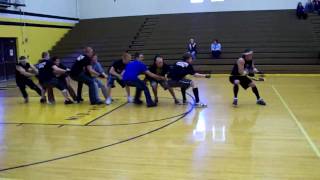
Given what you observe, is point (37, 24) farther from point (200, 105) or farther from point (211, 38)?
point (200, 105)

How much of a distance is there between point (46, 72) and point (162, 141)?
15.7 feet

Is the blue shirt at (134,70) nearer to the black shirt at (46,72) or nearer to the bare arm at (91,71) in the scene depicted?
the bare arm at (91,71)

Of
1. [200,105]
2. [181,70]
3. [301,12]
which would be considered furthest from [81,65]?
[301,12]

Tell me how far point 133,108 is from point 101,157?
12.2ft

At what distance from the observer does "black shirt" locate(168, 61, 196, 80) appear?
8.65m

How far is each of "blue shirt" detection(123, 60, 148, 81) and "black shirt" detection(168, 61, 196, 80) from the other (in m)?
0.67

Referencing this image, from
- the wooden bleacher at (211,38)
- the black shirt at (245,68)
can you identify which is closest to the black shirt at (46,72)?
the black shirt at (245,68)

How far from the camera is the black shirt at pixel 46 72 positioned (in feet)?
30.4

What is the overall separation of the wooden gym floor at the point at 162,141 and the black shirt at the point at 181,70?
720mm

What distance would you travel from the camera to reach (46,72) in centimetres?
931

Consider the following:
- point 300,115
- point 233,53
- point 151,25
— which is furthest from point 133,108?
point 151,25

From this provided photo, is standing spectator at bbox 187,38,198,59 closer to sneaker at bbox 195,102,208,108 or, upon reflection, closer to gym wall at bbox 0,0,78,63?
gym wall at bbox 0,0,78,63

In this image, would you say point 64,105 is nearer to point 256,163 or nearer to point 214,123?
point 214,123

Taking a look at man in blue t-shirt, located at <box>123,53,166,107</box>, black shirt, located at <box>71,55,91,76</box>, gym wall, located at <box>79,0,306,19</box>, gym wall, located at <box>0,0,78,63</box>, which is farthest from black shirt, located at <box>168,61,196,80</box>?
gym wall, located at <box>79,0,306,19</box>
